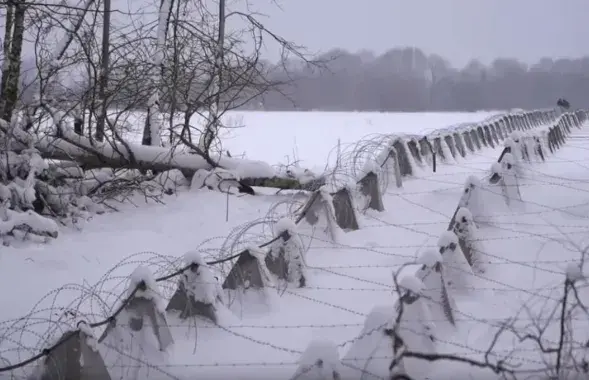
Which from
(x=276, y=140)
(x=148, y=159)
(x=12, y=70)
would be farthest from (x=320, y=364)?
(x=276, y=140)

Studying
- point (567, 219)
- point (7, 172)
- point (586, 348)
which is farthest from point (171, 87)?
point (586, 348)

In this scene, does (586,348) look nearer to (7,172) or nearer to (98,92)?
(7,172)

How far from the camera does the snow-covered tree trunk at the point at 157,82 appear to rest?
358 inches

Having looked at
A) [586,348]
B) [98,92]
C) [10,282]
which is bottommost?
[10,282]

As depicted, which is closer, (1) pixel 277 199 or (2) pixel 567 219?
(2) pixel 567 219

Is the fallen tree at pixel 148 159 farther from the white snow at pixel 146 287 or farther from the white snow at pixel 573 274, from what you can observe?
the white snow at pixel 573 274

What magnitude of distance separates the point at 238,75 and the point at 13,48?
299 cm

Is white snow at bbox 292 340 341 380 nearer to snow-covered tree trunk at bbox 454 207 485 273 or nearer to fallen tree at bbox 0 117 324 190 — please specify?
snow-covered tree trunk at bbox 454 207 485 273

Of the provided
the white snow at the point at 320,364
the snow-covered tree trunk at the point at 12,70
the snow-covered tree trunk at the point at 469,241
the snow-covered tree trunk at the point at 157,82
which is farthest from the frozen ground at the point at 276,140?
the white snow at the point at 320,364

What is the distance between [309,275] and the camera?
471 centimetres

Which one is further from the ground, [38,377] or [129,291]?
[129,291]

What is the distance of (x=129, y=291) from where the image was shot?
3.22m

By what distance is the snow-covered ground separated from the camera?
3207 millimetres

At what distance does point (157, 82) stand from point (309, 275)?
5.36 m
